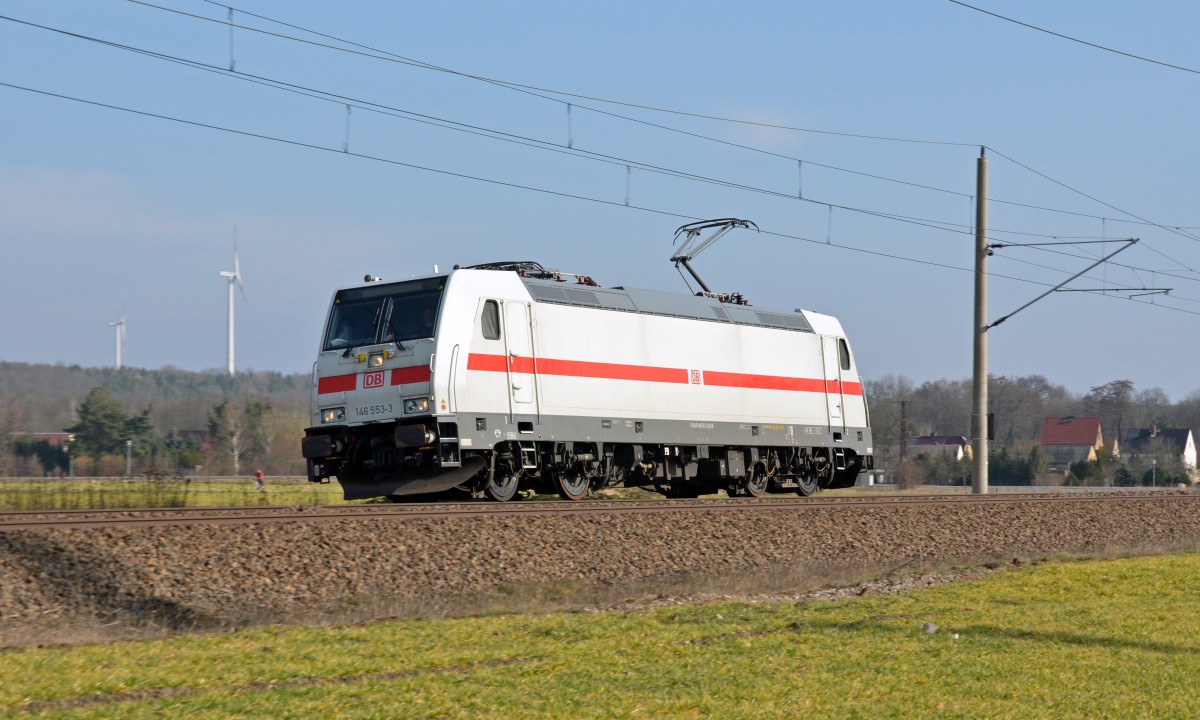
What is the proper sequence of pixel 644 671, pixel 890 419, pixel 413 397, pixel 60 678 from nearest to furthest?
1. pixel 60 678
2. pixel 644 671
3. pixel 413 397
4. pixel 890 419

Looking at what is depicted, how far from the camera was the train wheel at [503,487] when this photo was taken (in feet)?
74.0

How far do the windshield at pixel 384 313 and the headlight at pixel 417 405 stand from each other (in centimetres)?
117

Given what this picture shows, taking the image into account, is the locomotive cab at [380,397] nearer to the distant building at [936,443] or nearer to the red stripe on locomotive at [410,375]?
the red stripe on locomotive at [410,375]

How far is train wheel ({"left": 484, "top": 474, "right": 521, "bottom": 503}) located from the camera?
2256 cm

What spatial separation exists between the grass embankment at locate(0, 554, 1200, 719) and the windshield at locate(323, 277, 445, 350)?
30.2 ft

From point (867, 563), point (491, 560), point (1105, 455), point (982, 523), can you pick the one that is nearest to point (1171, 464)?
point (1105, 455)

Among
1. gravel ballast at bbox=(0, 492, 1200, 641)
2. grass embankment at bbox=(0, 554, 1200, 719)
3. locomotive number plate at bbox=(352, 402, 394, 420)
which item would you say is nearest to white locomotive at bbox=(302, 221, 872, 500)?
locomotive number plate at bbox=(352, 402, 394, 420)

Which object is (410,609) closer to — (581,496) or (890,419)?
(581,496)

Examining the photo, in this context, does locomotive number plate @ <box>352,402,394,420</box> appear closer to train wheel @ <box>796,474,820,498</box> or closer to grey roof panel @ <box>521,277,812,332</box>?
grey roof panel @ <box>521,277,812,332</box>

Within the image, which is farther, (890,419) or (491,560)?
(890,419)

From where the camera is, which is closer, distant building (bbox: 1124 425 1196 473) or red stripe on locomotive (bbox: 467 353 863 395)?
red stripe on locomotive (bbox: 467 353 863 395)

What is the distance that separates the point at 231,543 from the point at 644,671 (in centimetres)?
636

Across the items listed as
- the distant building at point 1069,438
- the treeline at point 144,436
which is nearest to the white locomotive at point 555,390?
the treeline at point 144,436

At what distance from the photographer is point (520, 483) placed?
2427 centimetres
